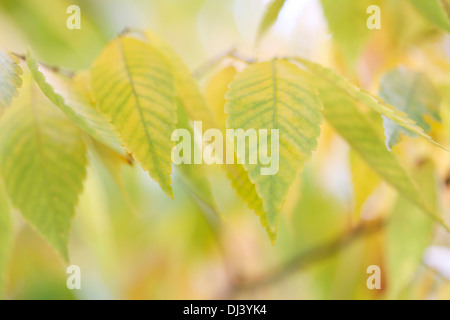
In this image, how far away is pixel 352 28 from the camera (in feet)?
1.41

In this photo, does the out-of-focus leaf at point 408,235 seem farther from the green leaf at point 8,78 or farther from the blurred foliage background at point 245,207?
the green leaf at point 8,78

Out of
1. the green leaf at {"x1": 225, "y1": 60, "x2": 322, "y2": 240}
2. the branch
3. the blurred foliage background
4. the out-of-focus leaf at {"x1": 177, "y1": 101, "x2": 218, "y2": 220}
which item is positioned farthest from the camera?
the branch

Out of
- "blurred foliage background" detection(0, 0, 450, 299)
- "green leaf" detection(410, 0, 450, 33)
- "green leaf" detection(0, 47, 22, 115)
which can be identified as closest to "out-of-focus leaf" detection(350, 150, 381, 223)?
"blurred foliage background" detection(0, 0, 450, 299)

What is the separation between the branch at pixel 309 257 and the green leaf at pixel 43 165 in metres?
0.36

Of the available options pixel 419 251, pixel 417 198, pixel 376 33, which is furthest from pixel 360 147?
pixel 376 33

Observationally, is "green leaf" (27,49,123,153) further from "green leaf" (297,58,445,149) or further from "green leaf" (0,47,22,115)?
"green leaf" (297,58,445,149)

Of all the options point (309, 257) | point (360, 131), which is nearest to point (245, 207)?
point (309, 257)

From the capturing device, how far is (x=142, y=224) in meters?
0.81

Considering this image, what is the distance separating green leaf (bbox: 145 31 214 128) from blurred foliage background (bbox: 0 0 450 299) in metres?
0.08

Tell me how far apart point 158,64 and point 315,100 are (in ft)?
0.35

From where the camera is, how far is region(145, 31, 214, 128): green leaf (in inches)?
11.9

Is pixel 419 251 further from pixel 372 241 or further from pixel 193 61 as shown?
pixel 193 61

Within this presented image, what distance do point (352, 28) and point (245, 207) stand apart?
14.5 inches
